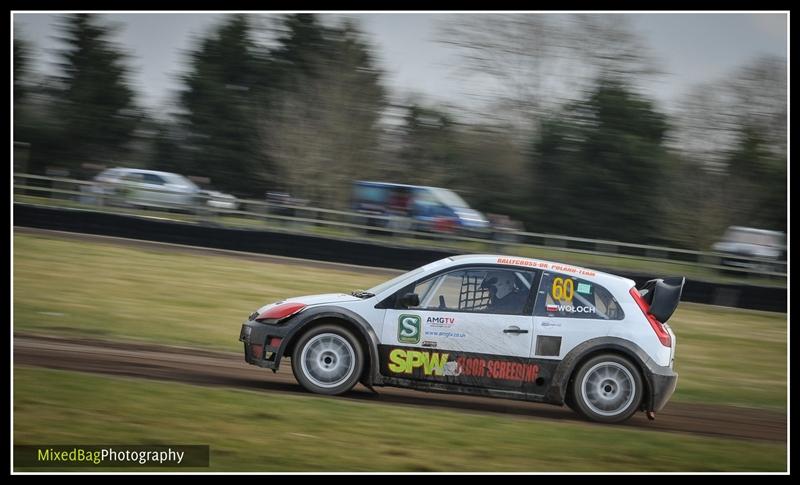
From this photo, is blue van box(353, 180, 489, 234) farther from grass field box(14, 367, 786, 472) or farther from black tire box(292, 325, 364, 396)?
grass field box(14, 367, 786, 472)

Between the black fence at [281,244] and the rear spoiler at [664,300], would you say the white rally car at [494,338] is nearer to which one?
the rear spoiler at [664,300]

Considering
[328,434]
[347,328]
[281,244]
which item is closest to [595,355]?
[347,328]

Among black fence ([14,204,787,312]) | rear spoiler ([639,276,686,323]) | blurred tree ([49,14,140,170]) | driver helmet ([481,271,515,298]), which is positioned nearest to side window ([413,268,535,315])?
driver helmet ([481,271,515,298])

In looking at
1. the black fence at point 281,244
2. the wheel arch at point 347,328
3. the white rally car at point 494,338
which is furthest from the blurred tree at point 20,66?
the white rally car at point 494,338

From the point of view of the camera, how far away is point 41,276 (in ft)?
47.3

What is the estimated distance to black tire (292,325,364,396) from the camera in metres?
7.99

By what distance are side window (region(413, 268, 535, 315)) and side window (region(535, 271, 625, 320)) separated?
6.2 inches

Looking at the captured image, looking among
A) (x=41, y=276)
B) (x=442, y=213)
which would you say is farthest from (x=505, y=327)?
(x=442, y=213)

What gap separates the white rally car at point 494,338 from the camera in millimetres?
7895

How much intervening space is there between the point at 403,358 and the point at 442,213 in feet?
58.6

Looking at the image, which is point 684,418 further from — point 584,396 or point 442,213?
point 442,213

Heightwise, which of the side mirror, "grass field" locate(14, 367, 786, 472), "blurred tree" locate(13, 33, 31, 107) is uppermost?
"blurred tree" locate(13, 33, 31, 107)

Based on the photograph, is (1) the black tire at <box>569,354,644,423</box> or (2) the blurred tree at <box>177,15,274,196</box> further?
(2) the blurred tree at <box>177,15,274,196</box>

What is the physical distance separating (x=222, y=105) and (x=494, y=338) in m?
30.3
